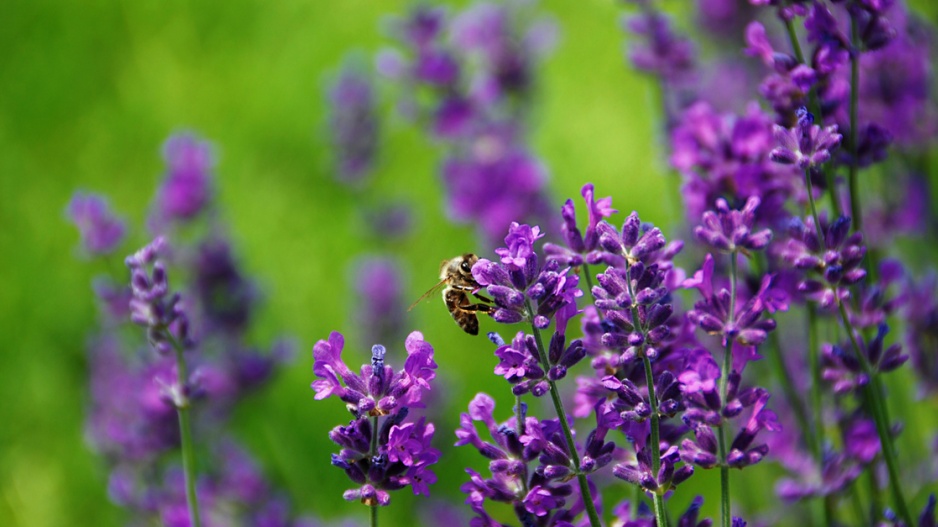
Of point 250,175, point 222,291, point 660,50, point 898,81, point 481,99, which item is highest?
point 250,175

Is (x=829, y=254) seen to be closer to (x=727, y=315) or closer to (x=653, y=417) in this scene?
(x=727, y=315)

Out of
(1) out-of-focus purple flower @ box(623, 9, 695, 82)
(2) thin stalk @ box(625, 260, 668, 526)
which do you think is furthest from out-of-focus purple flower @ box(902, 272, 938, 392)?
(2) thin stalk @ box(625, 260, 668, 526)

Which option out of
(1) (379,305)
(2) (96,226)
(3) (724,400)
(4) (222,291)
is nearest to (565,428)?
(3) (724,400)

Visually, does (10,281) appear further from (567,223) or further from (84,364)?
(567,223)

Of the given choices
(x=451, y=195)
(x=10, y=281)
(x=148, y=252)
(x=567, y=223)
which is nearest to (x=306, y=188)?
(x=10, y=281)

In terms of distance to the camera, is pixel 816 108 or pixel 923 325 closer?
pixel 816 108

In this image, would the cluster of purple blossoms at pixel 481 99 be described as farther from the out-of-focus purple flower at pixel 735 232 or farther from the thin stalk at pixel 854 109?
the out-of-focus purple flower at pixel 735 232
